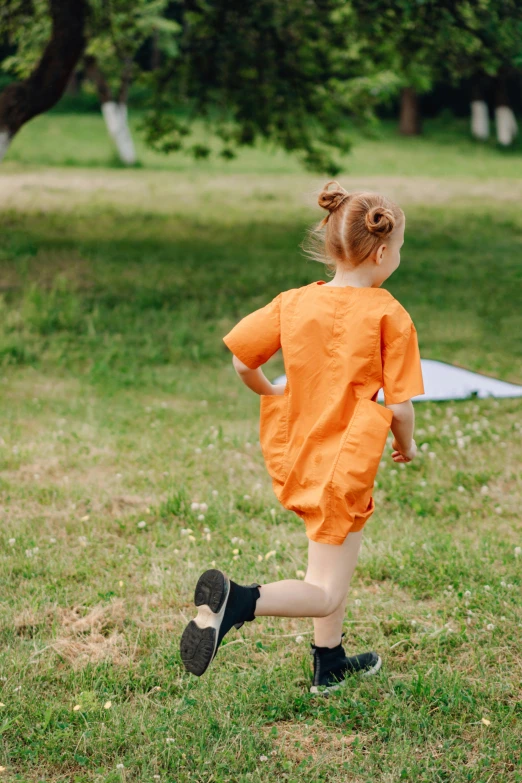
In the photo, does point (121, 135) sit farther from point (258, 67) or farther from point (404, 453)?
point (404, 453)

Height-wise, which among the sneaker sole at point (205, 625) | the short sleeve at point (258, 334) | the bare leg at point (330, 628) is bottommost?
the bare leg at point (330, 628)

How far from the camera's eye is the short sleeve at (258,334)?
3104 mm

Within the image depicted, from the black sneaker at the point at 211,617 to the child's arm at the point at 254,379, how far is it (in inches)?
27.9

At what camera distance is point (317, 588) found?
307cm

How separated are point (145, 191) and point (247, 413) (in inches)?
591

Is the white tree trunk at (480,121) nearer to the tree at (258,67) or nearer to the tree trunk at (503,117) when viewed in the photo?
the tree trunk at (503,117)

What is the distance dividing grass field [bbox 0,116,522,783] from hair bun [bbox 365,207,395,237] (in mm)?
383

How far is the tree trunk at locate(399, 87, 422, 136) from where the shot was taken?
37281 mm

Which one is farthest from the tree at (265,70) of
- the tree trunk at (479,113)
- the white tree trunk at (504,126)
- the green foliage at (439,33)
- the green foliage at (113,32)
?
the tree trunk at (479,113)

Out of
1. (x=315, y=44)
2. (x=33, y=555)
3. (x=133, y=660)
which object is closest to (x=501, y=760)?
(x=133, y=660)

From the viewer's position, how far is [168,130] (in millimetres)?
14562

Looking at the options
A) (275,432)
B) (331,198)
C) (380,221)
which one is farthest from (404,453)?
(331,198)

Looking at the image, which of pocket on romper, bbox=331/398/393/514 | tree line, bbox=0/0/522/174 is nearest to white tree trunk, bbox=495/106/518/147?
tree line, bbox=0/0/522/174

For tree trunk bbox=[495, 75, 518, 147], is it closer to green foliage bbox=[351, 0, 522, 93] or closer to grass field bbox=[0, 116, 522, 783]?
green foliage bbox=[351, 0, 522, 93]
